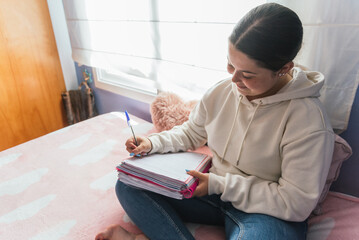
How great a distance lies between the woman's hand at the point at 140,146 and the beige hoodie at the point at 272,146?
0.9 inches

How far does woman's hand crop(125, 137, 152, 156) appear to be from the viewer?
0.93 metres

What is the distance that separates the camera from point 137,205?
866 millimetres

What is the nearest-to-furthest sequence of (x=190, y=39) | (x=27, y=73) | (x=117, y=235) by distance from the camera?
(x=117, y=235) < (x=190, y=39) < (x=27, y=73)

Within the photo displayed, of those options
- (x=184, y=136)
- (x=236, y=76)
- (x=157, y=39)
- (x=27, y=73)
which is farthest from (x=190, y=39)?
(x=27, y=73)

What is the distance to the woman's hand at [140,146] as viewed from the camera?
93 centimetres

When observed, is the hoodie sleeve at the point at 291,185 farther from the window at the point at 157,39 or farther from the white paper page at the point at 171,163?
the window at the point at 157,39

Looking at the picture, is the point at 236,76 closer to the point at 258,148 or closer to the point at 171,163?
the point at 258,148

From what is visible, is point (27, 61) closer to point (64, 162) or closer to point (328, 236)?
point (64, 162)

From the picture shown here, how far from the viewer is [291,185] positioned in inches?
28.5

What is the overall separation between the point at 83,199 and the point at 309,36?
1024 mm

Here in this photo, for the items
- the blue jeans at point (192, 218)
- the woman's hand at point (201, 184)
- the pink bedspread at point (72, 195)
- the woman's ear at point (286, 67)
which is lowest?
the pink bedspread at point (72, 195)

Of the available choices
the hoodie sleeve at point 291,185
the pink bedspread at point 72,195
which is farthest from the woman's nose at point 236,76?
the pink bedspread at point 72,195

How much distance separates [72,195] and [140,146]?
1.28 ft

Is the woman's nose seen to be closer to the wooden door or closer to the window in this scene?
the window
